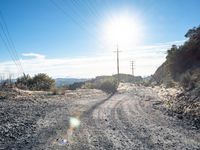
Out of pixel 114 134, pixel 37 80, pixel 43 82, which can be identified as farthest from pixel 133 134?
pixel 37 80

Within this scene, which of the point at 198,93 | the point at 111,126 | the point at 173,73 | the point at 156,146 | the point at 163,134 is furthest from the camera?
the point at 173,73

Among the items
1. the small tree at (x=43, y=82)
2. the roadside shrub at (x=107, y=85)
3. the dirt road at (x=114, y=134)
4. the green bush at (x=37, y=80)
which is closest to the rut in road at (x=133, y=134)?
the dirt road at (x=114, y=134)

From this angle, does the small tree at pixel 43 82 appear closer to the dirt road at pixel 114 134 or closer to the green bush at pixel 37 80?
the green bush at pixel 37 80

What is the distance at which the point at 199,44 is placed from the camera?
57.7 m

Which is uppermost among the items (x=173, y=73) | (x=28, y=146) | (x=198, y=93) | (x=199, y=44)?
(x=199, y=44)

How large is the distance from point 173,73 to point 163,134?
176ft

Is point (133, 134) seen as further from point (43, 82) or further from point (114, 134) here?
point (43, 82)

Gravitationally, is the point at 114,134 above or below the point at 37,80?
below

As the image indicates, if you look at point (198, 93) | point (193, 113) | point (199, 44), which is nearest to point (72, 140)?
point (193, 113)

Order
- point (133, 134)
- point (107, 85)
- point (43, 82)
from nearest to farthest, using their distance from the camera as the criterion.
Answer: point (133, 134), point (43, 82), point (107, 85)

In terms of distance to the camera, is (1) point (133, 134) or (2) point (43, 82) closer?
(1) point (133, 134)

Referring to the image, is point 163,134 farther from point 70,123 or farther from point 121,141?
point 70,123

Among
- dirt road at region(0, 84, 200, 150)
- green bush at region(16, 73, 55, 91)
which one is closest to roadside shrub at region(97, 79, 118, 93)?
green bush at region(16, 73, 55, 91)

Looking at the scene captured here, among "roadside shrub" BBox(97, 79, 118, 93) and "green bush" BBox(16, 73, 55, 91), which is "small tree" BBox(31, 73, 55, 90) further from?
"roadside shrub" BBox(97, 79, 118, 93)
